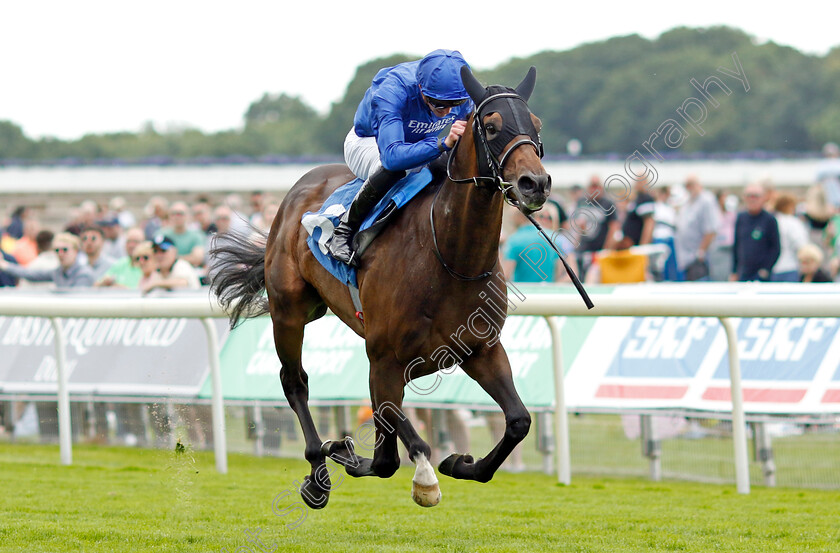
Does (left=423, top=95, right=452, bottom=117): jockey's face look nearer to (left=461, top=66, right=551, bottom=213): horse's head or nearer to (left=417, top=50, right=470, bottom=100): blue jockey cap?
(left=417, top=50, right=470, bottom=100): blue jockey cap

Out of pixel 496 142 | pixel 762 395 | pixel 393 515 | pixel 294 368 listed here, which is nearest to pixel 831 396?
pixel 762 395

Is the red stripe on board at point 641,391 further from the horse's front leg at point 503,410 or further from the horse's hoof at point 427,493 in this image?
the horse's hoof at point 427,493

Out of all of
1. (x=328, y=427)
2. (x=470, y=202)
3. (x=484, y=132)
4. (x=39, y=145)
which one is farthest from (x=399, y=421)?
(x=39, y=145)

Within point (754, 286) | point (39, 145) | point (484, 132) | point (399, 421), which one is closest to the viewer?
point (484, 132)

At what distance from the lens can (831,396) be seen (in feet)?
19.3

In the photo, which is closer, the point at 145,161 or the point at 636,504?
the point at 636,504

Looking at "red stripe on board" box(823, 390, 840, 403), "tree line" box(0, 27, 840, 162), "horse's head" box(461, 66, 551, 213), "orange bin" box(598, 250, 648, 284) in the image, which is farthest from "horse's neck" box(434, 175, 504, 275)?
"tree line" box(0, 27, 840, 162)

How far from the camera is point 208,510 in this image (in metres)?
5.20

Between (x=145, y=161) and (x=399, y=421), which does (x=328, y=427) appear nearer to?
(x=399, y=421)

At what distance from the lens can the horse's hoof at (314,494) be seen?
4.83 meters

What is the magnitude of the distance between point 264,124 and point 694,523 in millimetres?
72180

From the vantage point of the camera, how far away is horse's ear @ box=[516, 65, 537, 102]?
3879 millimetres

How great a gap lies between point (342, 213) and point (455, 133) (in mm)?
797

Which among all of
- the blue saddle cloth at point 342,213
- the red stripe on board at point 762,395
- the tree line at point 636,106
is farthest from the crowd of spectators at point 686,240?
the tree line at point 636,106
